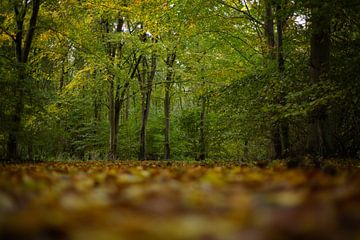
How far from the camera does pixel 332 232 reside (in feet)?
3.49

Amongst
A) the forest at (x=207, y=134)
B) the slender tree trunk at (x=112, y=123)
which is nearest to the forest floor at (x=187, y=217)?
the forest at (x=207, y=134)

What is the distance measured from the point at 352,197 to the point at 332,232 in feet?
1.94

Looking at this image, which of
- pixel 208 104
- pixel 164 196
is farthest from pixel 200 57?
pixel 164 196

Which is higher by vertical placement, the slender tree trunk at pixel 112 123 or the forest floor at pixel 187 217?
the slender tree trunk at pixel 112 123

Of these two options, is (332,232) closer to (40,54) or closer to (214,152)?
(40,54)

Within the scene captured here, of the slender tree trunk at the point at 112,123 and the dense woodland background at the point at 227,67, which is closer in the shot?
the dense woodland background at the point at 227,67

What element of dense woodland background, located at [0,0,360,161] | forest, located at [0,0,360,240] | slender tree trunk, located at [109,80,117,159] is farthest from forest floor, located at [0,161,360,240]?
slender tree trunk, located at [109,80,117,159]

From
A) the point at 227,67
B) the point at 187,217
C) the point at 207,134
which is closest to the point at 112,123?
the point at 227,67

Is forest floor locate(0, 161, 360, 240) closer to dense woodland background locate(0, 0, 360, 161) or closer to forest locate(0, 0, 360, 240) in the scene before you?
forest locate(0, 0, 360, 240)

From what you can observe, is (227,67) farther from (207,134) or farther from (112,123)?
(112,123)

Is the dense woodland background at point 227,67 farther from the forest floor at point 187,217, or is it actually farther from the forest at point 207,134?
the forest floor at point 187,217

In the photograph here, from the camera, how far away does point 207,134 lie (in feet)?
39.9

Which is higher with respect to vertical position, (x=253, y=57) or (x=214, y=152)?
(x=253, y=57)

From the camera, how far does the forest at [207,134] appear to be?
115cm
